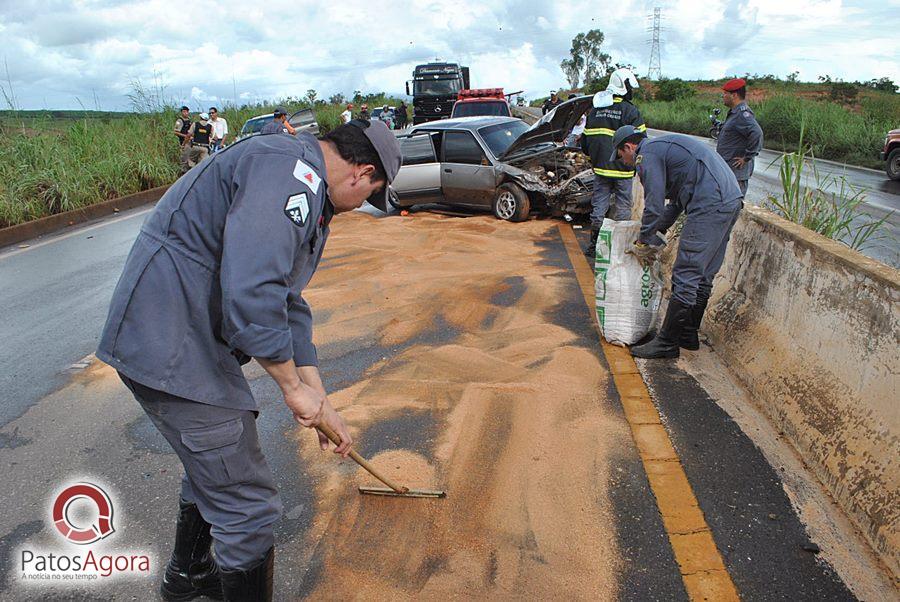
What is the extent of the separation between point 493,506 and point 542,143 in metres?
7.55

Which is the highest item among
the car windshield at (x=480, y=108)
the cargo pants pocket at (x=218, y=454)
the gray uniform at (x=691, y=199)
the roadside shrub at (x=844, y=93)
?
the roadside shrub at (x=844, y=93)

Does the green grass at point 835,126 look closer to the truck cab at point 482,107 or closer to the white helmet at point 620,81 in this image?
the truck cab at point 482,107

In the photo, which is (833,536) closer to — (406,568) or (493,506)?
(493,506)

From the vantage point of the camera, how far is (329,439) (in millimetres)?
2223

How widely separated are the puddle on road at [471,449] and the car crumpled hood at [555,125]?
3.90 m

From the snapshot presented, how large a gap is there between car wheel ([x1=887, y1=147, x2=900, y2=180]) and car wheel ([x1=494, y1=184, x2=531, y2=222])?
364 inches

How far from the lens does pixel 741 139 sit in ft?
23.1

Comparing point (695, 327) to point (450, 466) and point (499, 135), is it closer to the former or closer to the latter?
point (450, 466)

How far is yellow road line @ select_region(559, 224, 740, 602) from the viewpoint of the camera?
8.07 feet

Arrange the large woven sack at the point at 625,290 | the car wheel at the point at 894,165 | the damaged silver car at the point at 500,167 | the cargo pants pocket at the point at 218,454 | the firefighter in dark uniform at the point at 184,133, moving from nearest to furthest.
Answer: the cargo pants pocket at the point at 218,454, the large woven sack at the point at 625,290, the damaged silver car at the point at 500,167, the car wheel at the point at 894,165, the firefighter in dark uniform at the point at 184,133

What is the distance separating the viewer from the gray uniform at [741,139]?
6.93 m

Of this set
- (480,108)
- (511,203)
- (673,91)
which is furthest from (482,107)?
(673,91)

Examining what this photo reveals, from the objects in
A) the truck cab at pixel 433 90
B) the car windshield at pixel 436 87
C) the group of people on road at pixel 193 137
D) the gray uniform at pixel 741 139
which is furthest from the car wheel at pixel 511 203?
the car windshield at pixel 436 87

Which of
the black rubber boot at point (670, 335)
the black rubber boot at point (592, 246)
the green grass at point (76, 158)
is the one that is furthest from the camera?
the green grass at point (76, 158)
